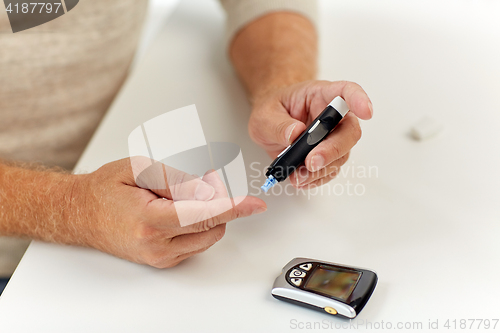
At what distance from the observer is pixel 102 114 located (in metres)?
→ 0.93

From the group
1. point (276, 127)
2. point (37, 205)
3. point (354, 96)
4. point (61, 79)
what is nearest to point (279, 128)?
point (276, 127)

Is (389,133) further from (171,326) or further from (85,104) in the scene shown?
(85,104)

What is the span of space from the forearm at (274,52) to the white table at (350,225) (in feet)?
0.15

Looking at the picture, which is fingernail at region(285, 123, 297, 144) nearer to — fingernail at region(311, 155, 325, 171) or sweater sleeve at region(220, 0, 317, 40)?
fingernail at region(311, 155, 325, 171)

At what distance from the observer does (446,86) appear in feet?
2.73

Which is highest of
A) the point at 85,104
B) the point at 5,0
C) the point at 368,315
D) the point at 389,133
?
the point at 5,0

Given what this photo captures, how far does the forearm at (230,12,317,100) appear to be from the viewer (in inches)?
33.6

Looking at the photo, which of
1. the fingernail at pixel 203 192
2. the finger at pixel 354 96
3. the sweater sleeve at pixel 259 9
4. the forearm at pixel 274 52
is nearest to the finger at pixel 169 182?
the fingernail at pixel 203 192

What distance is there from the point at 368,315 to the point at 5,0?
30.1 inches

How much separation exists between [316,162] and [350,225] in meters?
0.12

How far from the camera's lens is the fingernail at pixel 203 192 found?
0.51 metres

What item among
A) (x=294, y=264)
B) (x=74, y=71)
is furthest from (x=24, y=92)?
(x=294, y=264)

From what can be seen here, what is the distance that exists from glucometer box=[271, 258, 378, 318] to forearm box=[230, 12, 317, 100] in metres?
0.41

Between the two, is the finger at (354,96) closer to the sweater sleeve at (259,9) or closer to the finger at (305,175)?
the finger at (305,175)
